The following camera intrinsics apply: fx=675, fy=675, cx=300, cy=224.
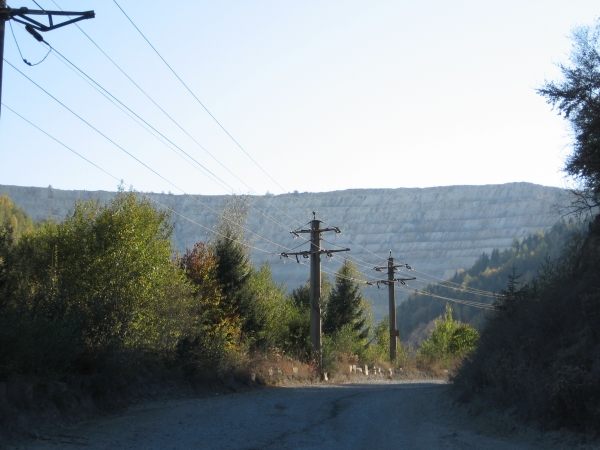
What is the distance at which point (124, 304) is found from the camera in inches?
889

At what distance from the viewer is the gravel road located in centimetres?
1188

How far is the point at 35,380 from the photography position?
567 inches

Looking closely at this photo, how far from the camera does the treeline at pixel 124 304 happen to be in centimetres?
1603

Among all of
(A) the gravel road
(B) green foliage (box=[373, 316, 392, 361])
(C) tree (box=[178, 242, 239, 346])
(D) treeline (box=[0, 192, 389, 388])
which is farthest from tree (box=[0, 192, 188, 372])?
(B) green foliage (box=[373, 316, 392, 361])

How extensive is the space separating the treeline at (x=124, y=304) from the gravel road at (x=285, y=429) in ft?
6.86

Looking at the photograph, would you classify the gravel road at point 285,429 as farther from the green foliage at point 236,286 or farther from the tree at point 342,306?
the tree at point 342,306

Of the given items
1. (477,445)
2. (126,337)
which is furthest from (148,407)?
(477,445)

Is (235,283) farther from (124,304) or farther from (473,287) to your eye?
(473,287)

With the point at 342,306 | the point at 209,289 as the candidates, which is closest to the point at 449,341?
the point at 342,306

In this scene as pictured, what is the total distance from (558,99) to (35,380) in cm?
1669

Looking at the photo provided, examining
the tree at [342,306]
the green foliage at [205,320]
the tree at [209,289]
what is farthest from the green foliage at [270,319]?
the tree at [342,306]

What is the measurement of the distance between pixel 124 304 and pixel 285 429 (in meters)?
10.6

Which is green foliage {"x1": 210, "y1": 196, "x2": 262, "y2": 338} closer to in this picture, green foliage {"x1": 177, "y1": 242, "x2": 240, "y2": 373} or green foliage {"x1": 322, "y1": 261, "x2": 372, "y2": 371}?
green foliage {"x1": 177, "y1": 242, "x2": 240, "y2": 373}

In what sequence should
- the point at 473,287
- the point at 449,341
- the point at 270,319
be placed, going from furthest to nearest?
1. the point at 473,287
2. the point at 449,341
3. the point at 270,319
